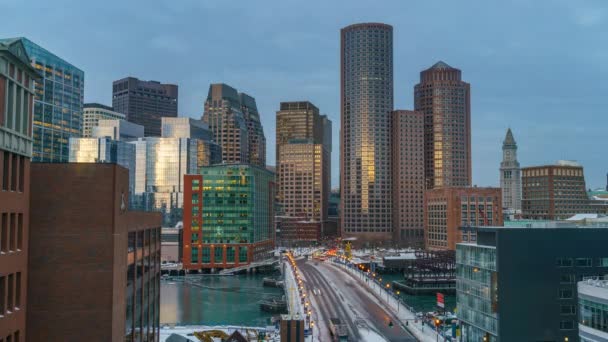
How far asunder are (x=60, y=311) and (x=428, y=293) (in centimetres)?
13760

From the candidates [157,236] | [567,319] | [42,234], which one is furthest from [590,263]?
[42,234]

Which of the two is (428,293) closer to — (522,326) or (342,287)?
(342,287)

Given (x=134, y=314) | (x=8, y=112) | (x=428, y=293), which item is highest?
(x=8, y=112)

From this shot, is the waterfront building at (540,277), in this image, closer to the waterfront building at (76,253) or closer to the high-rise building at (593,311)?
the high-rise building at (593,311)

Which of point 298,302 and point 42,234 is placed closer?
point 42,234

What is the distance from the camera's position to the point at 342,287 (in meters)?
147

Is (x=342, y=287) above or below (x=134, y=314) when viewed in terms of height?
below

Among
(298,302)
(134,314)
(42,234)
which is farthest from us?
(298,302)

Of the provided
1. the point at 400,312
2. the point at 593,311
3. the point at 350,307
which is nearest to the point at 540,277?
the point at 593,311

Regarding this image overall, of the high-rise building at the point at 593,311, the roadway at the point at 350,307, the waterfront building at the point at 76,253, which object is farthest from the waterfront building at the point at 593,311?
the roadway at the point at 350,307

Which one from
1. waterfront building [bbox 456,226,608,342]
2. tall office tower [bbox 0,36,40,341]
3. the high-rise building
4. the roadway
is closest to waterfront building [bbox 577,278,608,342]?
the high-rise building

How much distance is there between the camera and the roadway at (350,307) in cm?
9681

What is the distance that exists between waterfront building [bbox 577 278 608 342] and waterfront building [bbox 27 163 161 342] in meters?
38.2

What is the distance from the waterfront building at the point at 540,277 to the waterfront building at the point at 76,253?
52.3 meters
